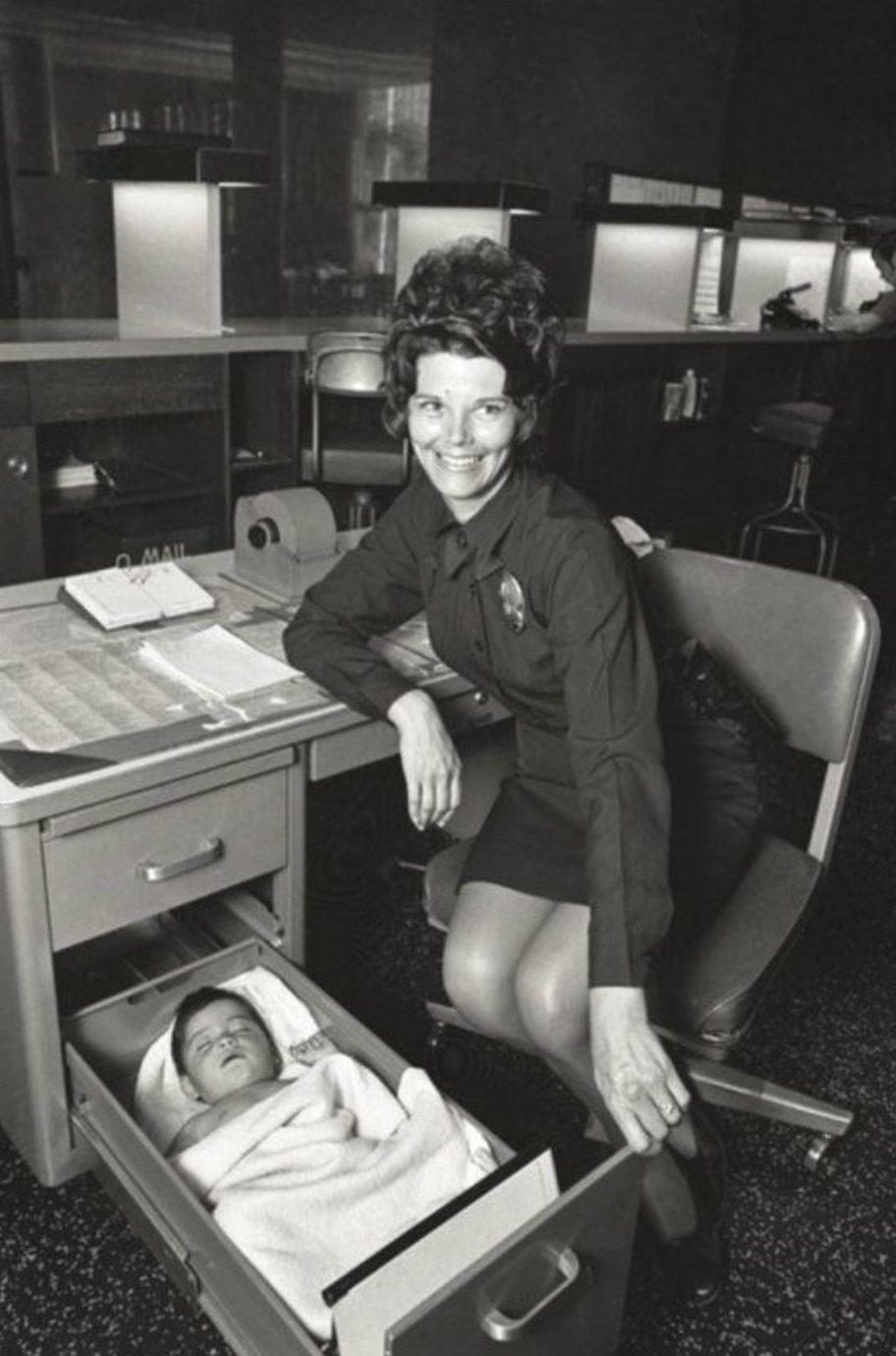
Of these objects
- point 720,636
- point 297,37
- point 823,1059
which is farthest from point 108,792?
point 297,37

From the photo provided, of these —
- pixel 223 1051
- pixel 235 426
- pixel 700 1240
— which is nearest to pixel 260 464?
pixel 235 426

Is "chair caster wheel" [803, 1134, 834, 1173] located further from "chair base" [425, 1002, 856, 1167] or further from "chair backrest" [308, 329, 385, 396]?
"chair backrest" [308, 329, 385, 396]

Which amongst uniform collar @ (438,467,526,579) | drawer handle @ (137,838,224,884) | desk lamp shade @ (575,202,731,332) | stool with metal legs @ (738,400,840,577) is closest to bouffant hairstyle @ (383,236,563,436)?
uniform collar @ (438,467,526,579)

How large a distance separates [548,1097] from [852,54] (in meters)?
7.96

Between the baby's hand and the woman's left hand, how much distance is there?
43 centimetres

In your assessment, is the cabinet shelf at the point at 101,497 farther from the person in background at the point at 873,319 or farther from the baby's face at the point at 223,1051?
the person in background at the point at 873,319

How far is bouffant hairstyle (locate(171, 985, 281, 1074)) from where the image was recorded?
152cm

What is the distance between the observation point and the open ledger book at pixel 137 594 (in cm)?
180

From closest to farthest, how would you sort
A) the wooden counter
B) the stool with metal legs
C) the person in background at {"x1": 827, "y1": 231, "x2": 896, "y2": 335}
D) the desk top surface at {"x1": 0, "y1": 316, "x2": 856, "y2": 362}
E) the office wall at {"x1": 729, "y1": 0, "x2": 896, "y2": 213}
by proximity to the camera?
the desk top surface at {"x1": 0, "y1": 316, "x2": 856, "y2": 362}
the wooden counter
the stool with metal legs
the person in background at {"x1": 827, "y1": 231, "x2": 896, "y2": 335}
the office wall at {"x1": 729, "y1": 0, "x2": 896, "y2": 213}

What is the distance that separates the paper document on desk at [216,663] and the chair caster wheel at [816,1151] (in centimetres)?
111

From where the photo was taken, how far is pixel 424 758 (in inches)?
60.9

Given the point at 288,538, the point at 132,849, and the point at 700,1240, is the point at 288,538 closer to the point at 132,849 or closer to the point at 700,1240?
the point at 132,849

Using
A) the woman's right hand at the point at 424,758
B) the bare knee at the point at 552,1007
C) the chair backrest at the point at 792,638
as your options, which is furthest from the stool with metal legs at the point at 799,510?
the bare knee at the point at 552,1007

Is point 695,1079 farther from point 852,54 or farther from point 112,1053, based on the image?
point 852,54
